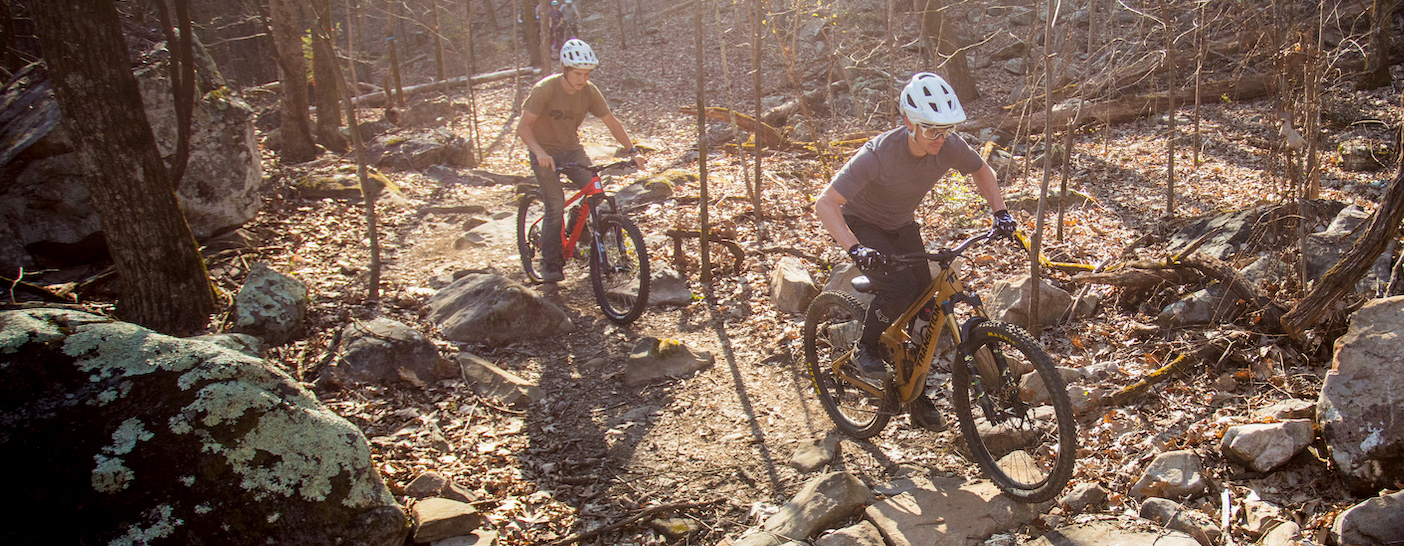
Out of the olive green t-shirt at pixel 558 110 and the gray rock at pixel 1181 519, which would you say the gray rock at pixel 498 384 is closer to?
the olive green t-shirt at pixel 558 110

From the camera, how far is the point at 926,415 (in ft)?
13.9

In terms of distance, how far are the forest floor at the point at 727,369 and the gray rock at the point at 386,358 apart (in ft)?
0.48

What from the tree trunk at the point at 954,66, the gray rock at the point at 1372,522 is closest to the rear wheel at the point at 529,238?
the gray rock at the point at 1372,522

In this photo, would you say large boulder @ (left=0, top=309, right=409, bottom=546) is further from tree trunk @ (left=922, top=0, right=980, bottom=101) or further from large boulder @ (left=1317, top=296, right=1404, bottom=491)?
tree trunk @ (left=922, top=0, right=980, bottom=101)

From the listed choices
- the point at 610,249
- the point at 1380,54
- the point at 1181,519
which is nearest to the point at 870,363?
the point at 1181,519

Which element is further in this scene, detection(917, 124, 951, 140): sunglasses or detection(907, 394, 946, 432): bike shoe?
detection(907, 394, 946, 432): bike shoe

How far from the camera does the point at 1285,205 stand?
5582 millimetres

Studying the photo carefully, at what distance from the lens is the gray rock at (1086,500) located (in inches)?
140

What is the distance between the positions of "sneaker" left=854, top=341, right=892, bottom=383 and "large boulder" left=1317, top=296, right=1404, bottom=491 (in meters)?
2.16

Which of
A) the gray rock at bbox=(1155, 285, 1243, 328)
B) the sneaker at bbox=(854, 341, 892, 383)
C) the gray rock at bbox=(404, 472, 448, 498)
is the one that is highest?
the sneaker at bbox=(854, 341, 892, 383)

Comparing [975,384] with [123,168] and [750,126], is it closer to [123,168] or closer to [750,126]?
[123,168]

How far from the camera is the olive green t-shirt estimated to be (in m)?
6.41

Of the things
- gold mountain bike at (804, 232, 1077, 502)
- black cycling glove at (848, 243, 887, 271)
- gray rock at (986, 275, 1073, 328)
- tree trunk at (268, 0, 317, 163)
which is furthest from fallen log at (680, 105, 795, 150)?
black cycling glove at (848, 243, 887, 271)

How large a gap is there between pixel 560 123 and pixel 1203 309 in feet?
17.8
